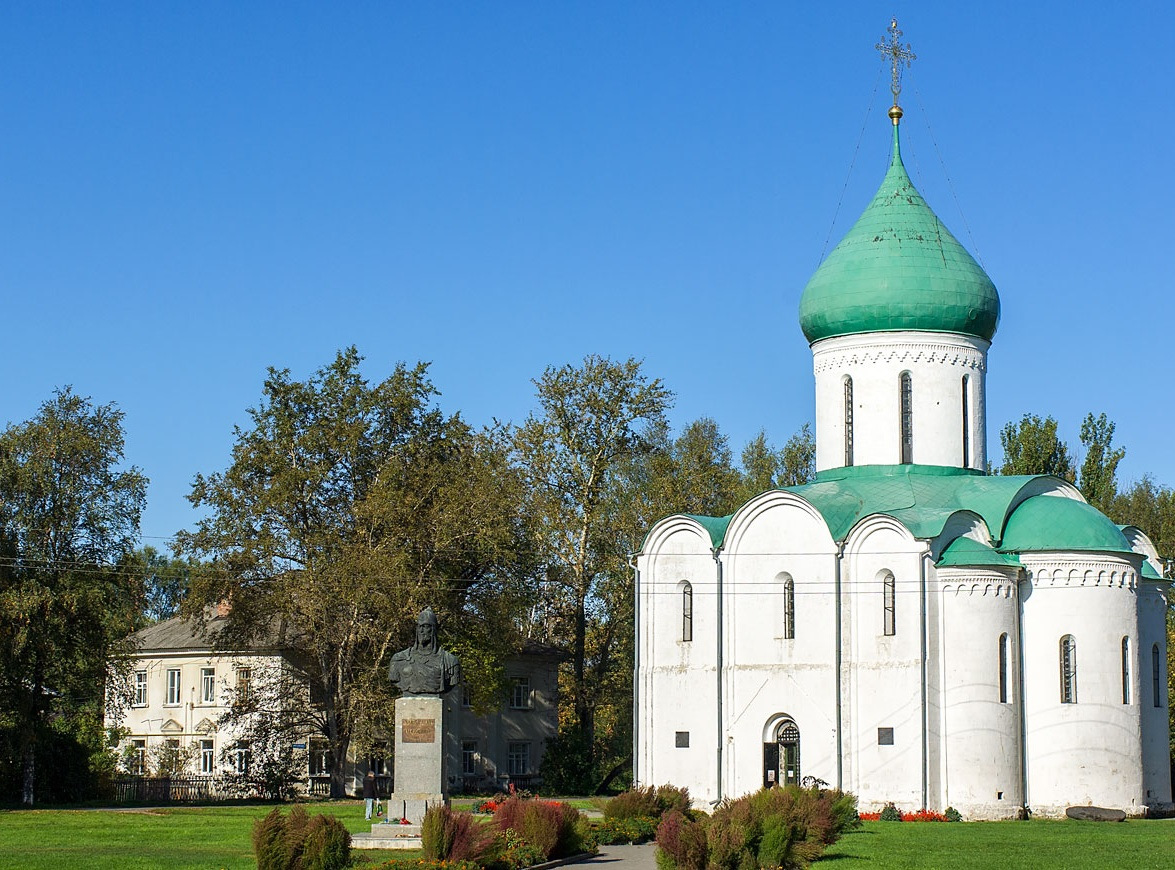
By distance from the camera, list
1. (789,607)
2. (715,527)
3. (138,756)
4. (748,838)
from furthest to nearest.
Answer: (138,756), (715,527), (789,607), (748,838)

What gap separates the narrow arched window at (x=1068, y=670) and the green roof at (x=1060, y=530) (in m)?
1.83

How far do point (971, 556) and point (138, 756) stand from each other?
86.0ft

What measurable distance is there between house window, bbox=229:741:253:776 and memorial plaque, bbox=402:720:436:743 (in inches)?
712

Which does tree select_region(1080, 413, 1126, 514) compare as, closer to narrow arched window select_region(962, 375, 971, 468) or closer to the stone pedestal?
narrow arched window select_region(962, 375, 971, 468)

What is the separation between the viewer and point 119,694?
1476 inches

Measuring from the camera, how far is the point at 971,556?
100 ft

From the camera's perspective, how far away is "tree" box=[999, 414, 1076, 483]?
4403cm

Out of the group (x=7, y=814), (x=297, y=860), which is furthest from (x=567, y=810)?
(x=7, y=814)

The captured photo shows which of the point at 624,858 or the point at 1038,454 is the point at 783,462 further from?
the point at 624,858

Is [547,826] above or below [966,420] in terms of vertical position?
below

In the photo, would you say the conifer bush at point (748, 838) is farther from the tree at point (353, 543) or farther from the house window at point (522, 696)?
the house window at point (522, 696)

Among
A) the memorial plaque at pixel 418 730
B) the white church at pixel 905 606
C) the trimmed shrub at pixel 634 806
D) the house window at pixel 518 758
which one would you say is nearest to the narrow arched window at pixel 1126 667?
the white church at pixel 905 606

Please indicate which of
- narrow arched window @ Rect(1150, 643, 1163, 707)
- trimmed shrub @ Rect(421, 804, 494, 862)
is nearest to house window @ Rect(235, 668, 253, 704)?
narrow arched window @ Rect(1150, 643, 1163, 707)

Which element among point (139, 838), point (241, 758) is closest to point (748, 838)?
point (139, 838)
